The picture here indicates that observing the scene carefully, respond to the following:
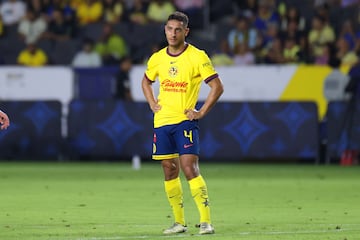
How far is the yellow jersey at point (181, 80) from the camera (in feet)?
37.4

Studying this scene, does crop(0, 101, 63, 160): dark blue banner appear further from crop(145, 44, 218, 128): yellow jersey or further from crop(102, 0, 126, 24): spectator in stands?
crop(145, 44, 218, 128): yellow jersey

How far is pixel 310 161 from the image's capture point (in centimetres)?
2531

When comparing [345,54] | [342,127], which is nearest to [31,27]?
[345,54]

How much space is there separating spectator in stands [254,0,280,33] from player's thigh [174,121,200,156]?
16.5m

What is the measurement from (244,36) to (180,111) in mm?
16196

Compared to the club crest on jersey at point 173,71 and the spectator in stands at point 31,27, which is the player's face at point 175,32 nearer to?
Result: the club crest on jersey at point 173,71

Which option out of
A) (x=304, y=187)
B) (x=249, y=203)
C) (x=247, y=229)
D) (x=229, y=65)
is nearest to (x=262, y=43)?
(x=229, y=65)

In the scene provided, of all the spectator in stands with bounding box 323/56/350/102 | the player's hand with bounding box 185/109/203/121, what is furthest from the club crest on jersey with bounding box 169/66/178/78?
the spectator in stands with bounding box 323/56/350/102

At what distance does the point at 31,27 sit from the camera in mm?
29406

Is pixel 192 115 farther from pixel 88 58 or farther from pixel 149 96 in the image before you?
pixel 88 58

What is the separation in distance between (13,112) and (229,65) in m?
5.03

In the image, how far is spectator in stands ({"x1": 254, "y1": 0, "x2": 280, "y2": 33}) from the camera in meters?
28.0

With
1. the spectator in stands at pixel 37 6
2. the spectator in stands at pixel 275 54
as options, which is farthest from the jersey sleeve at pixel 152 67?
the spectator in stands at pixel 37 6

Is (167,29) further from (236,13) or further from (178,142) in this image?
(236,13)
